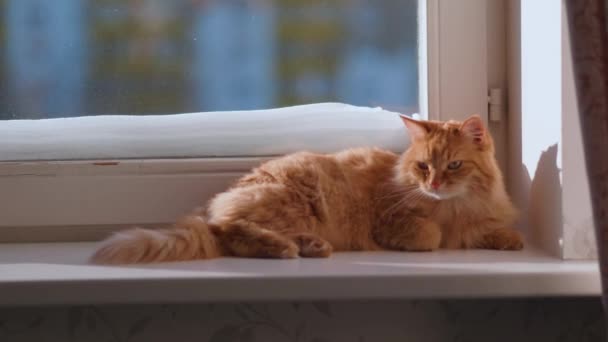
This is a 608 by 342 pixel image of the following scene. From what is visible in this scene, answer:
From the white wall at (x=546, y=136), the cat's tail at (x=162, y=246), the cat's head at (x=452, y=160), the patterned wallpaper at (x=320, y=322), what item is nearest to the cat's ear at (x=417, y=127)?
the cat's head at (x=452, y=160)

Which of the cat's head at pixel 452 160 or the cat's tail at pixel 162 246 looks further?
the cat's head at pixel 452 160

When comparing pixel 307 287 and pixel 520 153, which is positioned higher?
pixel 520 153

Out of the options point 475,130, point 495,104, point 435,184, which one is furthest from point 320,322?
point 495,104

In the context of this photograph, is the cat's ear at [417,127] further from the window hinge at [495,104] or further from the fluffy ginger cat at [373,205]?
the window hinge at [495,104]

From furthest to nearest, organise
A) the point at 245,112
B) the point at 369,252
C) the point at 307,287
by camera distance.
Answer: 1. the point at 245,112
2. the point at 369,252
3. the point at 307,287

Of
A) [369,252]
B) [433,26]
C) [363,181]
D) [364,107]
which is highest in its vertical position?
[433,26]

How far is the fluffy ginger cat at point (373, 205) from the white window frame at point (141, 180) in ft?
0.43

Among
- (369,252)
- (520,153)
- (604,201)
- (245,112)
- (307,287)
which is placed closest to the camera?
(604,201)

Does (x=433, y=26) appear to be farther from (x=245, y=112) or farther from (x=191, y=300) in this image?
(x=191, y=300)

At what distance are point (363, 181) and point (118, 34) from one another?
2.22 feet

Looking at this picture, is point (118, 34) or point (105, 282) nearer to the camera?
point (105, 282)

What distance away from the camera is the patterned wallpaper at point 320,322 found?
1283mm

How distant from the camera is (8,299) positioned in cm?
107

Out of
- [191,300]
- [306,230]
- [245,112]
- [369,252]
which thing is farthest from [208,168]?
[191,300]
